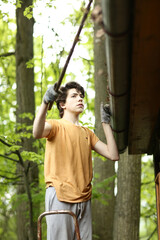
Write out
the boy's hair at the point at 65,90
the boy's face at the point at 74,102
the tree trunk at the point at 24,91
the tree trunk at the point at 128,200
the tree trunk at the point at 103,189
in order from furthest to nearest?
the tree trunk at the point at 24,91
the tree trunk at the point at 103,189
the tree trunk at the point at 128,200
the boy's hair at the point at 65,90
the boy's face at the point at 74,102

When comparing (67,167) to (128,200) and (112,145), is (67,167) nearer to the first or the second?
(112,145)

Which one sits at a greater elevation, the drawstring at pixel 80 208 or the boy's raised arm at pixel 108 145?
the boy's raised arm at pixel 108 145

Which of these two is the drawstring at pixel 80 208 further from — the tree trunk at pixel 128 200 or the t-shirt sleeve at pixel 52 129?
the tree trunk at pixel 128 200

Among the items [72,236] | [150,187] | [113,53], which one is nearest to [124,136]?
[72,236]

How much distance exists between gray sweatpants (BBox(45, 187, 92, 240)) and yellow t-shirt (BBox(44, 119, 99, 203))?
51mm

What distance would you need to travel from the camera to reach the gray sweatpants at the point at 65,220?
9.27 ft

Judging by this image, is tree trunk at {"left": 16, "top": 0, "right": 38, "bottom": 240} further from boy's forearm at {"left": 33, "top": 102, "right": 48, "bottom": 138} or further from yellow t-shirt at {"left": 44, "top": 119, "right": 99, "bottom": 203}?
boy's forearm at {"left": 33, "top": 102, "right": 48, "bottom": 138}

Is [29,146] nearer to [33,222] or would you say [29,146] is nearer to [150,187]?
[33,222]

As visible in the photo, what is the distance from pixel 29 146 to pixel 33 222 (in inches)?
50.9

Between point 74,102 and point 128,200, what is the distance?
237 centimetres

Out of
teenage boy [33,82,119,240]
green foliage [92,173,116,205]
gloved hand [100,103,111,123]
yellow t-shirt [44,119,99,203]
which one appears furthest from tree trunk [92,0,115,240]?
yellow t-shirt [44,119,99,203]

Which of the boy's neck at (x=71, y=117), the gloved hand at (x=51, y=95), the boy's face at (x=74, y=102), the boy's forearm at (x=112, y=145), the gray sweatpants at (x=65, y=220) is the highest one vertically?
the boy's face at (x=74, y=102)

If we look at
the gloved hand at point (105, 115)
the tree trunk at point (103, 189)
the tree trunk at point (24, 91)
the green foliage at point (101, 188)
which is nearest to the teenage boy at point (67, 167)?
the gloved hand at point (105, 115)

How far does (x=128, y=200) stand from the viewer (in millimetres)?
5121
